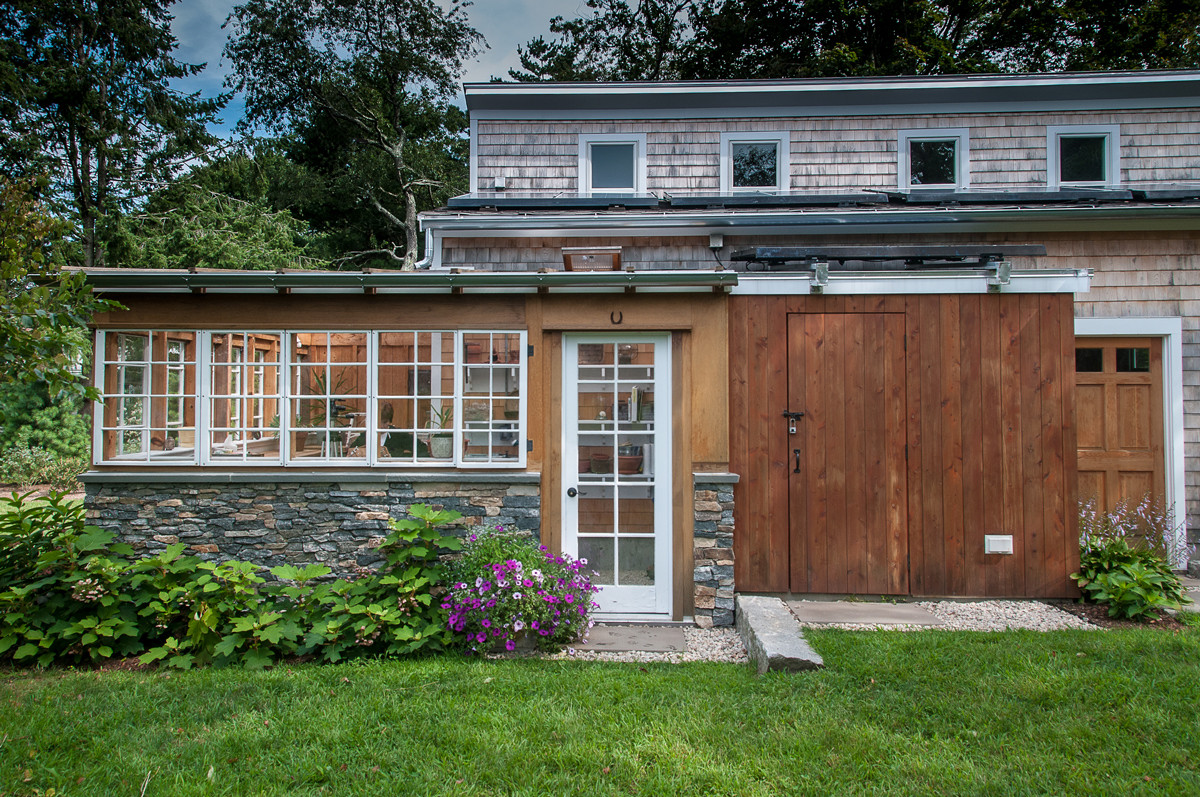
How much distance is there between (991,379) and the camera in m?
4.83

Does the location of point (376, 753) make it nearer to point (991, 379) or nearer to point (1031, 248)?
point (991, 379)

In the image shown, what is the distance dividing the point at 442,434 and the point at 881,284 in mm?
3495

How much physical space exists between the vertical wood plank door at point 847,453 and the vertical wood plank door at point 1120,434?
2777 mm

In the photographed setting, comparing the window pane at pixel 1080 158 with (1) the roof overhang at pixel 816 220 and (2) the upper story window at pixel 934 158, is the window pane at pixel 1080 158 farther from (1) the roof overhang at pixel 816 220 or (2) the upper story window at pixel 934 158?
(1) the roof overhang at pixel 816 220

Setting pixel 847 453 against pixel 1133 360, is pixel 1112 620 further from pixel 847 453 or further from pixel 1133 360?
pixel 1133 360

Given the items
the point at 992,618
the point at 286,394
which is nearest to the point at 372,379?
the point at 286,394

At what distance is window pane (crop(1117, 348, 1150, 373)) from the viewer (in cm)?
632

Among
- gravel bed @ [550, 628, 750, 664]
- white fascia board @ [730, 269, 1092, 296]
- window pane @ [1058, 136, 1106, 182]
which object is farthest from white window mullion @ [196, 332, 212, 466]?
window pane @ [1058, 136, 1106, 182]

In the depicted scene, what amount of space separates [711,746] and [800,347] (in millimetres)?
2972

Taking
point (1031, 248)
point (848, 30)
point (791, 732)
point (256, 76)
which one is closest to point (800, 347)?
point (1031, 248)

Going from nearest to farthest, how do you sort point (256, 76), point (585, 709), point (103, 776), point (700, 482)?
point (103, 776) < point (585, 709) < point (700, 482) < point (256, 76)

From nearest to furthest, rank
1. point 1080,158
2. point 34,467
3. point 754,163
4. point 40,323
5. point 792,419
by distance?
1. point 40,323
2. point 792,419
3. point 1080,158
4. point 754,163
5. point 34,467

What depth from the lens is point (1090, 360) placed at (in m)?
6.34

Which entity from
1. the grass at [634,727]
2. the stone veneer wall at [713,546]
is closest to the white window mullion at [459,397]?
the grass at [634,727]
